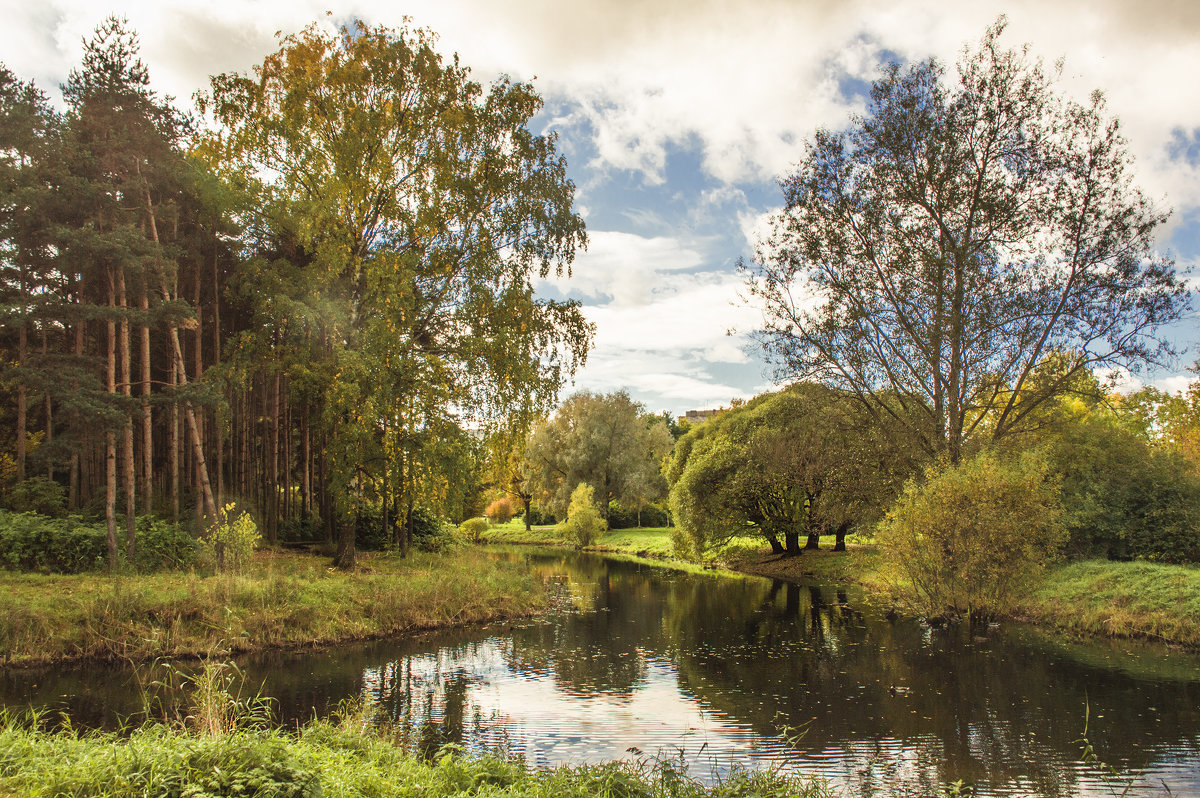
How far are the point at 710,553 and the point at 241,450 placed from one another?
2339 centimetres

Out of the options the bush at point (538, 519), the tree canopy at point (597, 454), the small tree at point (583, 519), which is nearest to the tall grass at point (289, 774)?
the small tree at point (583, 519)

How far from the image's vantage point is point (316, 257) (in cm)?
2003

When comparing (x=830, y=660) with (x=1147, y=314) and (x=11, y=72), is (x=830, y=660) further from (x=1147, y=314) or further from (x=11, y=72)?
(x=11, y=72)

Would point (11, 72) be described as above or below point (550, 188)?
above

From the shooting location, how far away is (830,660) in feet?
48.0

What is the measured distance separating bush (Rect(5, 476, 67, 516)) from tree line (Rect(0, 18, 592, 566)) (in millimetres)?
66

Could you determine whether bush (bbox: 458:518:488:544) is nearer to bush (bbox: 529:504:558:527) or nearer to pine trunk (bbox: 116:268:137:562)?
bush (bbox: 529:504:558:527)

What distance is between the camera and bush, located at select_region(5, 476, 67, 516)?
19.0 m

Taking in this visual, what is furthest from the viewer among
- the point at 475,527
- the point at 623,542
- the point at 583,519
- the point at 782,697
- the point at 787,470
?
the point at 475,527

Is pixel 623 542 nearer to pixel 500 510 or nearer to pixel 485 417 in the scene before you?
pixel 500 510

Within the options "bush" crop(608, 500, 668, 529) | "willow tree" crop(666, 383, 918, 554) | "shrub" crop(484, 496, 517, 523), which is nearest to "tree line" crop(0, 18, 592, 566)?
"willow tree" crop(666, 383, 918, 554)

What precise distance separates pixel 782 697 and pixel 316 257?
16.8 m

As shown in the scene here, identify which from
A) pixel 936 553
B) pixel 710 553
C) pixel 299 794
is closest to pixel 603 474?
pixel 710 553

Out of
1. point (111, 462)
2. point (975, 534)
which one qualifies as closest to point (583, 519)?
point (975, 534)
